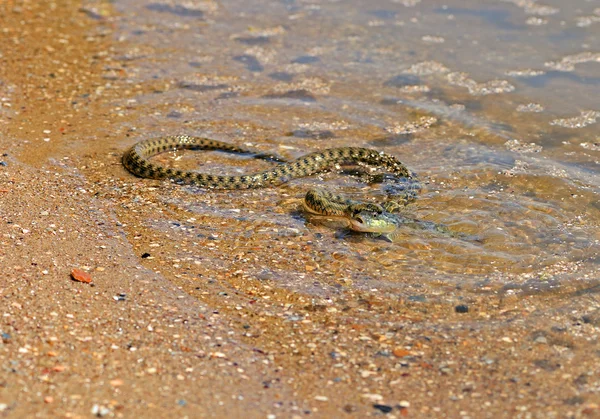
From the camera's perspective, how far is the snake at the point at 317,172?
857cm

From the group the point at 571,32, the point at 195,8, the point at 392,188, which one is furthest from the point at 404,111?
the point at 195,8

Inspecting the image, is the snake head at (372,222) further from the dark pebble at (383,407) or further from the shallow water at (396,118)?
the dark pebble at (383,407)

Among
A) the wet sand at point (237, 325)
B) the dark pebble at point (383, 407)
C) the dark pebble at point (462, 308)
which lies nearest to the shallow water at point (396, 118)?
the wet sand at point (237, 325)

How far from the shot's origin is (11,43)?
13836mm

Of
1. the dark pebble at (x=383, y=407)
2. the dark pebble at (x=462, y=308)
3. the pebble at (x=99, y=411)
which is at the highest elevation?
the dark pebble at (x=462, y=308)

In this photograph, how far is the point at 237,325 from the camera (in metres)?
6.61

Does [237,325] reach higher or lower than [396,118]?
lower

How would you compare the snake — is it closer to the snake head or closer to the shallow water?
the snake head

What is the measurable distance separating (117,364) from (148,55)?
8780 millimetres

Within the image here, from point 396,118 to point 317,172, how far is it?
2076mm

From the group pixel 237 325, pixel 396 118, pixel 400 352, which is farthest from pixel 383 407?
pixel 396 118

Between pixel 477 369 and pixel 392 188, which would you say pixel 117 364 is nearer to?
pixel 477 369

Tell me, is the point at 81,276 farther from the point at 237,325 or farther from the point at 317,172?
the point at 317,172

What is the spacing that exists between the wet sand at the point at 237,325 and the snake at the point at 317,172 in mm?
275
